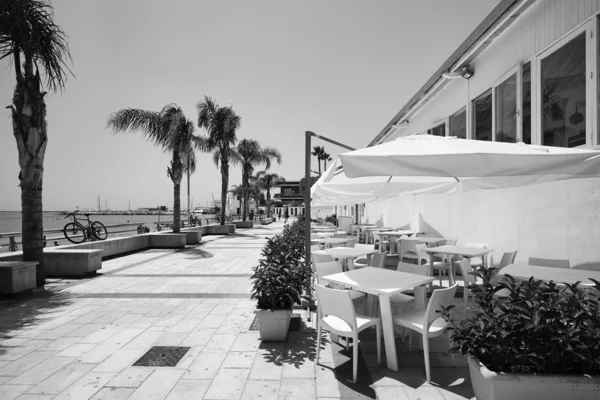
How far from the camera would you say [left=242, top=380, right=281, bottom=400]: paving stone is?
271cm

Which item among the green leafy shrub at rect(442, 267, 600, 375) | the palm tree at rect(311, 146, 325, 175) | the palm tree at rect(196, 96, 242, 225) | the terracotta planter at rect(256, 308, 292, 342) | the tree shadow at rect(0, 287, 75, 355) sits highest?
the palm tree at rect(311, 146, 325, 175)

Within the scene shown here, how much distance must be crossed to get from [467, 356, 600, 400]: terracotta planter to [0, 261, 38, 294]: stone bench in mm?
7457

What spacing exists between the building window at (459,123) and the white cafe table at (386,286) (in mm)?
6593

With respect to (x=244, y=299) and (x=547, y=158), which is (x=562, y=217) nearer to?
(x=547, y=158)

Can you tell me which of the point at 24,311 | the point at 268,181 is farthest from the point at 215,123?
the point at 268,181

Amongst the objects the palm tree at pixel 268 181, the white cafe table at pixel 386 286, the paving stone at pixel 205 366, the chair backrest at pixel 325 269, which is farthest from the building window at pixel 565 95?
the palm tree at pixel 268 181

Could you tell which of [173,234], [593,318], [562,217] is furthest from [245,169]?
[593,318]

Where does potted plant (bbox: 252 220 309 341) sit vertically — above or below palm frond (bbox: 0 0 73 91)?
below

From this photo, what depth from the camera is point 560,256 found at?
5.46 meters

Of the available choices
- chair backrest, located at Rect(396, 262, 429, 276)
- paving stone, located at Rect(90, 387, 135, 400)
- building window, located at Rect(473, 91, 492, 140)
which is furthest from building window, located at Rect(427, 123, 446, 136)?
paving stone, located at Rect(90, 387, 135, 400)

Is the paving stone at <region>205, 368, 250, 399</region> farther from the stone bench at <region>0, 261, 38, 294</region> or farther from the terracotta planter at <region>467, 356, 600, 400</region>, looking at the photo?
the stone bench at <region>0, 261, 38, 294</region>

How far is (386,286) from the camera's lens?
3402 mm

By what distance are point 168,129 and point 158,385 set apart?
12625 mm

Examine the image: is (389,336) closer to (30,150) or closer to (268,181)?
(30,150)
